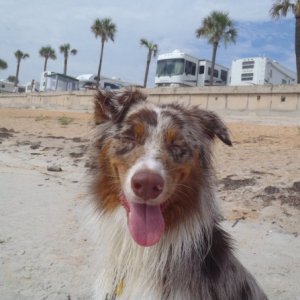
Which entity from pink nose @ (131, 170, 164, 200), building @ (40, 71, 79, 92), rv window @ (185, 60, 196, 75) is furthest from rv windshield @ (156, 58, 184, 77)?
pink nose @ (131, 170, 164, 200)

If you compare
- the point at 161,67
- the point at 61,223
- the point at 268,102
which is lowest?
the point at 61,223

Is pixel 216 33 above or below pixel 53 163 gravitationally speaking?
above

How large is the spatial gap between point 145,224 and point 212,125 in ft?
4.34

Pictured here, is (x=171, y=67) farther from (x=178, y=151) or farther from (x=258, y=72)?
(x=178, y=151)

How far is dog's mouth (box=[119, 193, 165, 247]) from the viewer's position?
291 cm

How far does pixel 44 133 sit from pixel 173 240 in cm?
1615

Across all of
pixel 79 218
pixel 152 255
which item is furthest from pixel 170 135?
pixel 79 218

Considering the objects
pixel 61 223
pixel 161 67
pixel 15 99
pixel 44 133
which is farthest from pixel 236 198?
pixel 15 99

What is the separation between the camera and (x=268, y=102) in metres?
21.4

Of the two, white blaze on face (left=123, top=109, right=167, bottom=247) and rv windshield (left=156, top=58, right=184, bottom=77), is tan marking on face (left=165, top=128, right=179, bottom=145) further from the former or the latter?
rv windshield (left=156, top=58, right=184, bottom=77)

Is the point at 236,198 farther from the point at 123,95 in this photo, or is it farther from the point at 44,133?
the point at 44,133

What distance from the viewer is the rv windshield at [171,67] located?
37125 mm

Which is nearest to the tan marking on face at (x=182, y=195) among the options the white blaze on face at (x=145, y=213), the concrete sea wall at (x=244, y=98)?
the white blaze on face at (x=145, y=213)

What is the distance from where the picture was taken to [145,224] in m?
2.92
